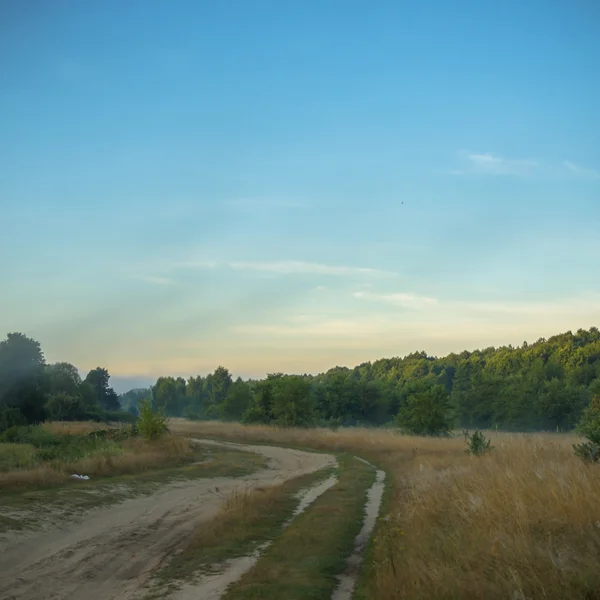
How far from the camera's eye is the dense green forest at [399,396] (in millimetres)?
60062

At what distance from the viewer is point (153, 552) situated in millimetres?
11891

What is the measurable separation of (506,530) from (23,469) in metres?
18.4

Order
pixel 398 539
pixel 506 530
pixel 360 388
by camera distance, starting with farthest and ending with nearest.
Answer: pixel 360 388 < pixel 398 539 < pixel 506 530

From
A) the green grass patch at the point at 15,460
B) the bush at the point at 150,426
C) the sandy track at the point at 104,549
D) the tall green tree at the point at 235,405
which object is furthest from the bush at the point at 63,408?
the sandy track at the point at 104,549

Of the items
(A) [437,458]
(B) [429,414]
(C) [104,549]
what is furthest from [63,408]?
(C) [104,549]

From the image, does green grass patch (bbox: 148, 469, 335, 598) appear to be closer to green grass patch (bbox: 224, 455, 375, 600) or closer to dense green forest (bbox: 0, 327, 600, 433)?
green grass patch (bbox: 224, 455, 375, 600)

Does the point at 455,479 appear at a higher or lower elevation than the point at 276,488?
higher

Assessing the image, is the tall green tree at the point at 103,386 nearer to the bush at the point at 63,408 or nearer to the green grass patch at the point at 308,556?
the bush at the point at 63,408

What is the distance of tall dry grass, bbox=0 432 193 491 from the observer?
62.7ft

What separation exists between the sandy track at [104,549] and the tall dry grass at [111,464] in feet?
12.1

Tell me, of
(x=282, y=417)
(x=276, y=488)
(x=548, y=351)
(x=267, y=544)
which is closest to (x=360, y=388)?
(x=282, y=417)

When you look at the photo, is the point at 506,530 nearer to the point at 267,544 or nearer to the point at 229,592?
the point at 229,592

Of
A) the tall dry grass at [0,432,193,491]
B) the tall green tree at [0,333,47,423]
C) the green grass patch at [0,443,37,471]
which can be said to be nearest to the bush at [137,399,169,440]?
the tall dry grass at [0,432,193,491]

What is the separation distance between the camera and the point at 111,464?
2400 centimetres
